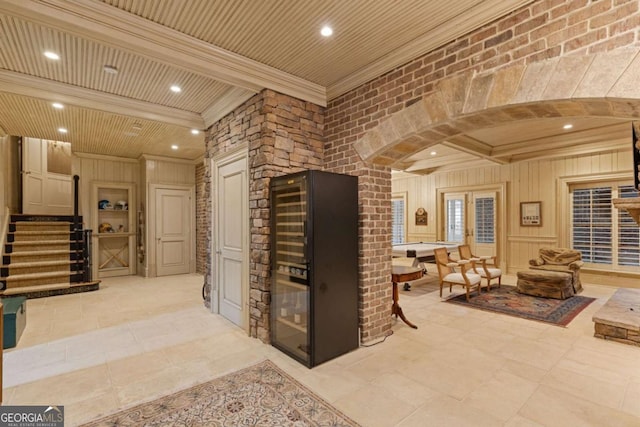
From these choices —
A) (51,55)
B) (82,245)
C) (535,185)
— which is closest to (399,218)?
(535,185)

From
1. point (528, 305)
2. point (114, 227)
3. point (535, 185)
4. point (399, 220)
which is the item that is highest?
point (535, 185)

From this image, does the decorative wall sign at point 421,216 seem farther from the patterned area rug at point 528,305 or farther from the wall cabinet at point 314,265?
the wall cabinet at point 314,265

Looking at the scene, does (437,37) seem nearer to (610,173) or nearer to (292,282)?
(292,282)

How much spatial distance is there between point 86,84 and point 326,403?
4457mm

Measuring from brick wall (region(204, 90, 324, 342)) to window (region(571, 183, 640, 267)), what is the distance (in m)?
6.50

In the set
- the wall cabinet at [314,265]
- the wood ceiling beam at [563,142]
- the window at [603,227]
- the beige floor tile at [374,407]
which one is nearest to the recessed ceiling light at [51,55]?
the wall cabinet at [314,265]

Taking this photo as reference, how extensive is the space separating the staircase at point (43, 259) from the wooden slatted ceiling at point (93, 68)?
4.00 m

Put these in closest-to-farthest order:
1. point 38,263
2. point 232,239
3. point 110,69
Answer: point 110,69, point 232,239, point 38,263

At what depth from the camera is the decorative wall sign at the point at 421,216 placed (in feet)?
29.7

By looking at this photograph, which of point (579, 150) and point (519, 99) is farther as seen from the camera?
point (579, 150)

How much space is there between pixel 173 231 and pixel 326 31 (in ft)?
22.3

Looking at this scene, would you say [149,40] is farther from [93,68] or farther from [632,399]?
[632,399]

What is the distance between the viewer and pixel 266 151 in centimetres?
321

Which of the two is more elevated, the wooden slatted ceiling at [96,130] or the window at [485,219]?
the wooden slatted ceiling at [96,130]
